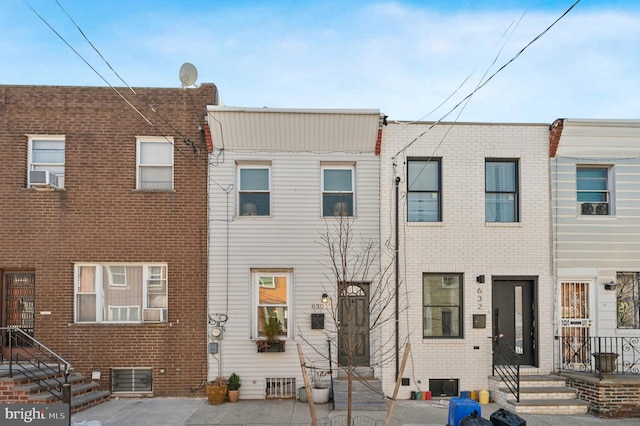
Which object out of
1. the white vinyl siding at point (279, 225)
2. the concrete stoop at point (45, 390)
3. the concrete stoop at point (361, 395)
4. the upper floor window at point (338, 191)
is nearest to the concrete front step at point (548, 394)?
the concrete stoop at point (361, 395)

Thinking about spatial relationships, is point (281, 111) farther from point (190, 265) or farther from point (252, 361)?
point (252, 361)

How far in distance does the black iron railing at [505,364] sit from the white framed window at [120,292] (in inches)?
308

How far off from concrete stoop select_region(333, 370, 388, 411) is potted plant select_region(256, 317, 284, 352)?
1.53m

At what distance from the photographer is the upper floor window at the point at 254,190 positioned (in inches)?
441

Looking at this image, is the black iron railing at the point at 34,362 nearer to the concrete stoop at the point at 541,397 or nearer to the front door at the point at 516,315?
the concrete stoop at the point at 541,397

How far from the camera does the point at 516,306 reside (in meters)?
11.2

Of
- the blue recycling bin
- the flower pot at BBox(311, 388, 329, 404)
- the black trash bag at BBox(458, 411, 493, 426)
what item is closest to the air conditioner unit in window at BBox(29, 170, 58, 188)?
the flower pot at BBox(311, 388, 329, 404)

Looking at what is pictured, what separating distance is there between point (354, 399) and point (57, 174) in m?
8.57

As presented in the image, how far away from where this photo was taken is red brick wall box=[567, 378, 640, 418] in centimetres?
939

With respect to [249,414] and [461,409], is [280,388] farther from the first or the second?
[461,409]

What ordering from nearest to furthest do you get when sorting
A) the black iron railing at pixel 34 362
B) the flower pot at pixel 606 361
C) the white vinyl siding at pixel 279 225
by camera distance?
the black iron railing at pixel 34 362 < the flower pot at pixel 606 361 < the white vinyl siding at pixel 279 225

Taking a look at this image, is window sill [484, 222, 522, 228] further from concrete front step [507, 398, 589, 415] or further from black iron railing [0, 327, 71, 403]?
black iron railing [0, 327, 71, 403]

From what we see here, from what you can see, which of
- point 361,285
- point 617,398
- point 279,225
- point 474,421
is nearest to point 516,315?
point 617,398

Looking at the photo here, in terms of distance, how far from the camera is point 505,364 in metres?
10.9
